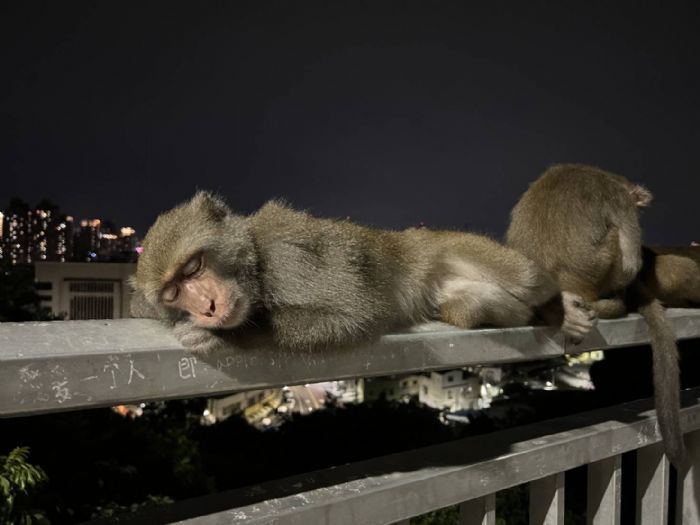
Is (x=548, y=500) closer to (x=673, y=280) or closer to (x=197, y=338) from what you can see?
(x=197, y=338)

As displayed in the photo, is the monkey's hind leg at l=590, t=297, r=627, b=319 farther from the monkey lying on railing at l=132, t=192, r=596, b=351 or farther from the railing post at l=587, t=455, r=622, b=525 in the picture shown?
the railing post at l=587, t=455, r=622, b=525

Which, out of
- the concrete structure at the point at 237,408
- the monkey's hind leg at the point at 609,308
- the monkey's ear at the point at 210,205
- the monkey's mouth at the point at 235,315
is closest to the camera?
the monkey's mouth at the point at 235,315

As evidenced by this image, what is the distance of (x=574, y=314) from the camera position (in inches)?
83.8

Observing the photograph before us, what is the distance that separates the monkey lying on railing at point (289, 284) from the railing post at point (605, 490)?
37 centimetres

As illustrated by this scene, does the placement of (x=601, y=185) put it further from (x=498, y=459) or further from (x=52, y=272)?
(x=52, y=272)

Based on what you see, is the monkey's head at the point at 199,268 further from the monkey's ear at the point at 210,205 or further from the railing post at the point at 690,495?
the railing post at the point at 690,495

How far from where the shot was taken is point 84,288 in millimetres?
9031

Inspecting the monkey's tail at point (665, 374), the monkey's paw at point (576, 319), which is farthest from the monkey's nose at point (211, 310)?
the monkey's tail at point (665, 374)

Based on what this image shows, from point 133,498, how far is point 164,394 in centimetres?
792

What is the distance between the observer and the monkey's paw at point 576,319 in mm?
1949

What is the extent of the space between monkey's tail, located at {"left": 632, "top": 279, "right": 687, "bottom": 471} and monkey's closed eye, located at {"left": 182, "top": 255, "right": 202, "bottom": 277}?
4.83 ft

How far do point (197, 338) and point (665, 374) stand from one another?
1.80 m

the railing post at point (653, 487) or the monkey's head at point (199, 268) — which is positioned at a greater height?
the monkey's head at point (199, 268)

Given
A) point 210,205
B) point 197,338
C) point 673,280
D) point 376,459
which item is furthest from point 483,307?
point 673,280
